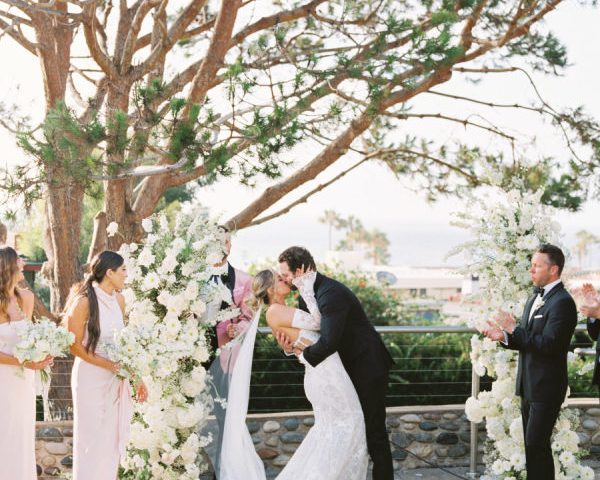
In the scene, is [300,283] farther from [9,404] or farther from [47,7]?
[47,7]

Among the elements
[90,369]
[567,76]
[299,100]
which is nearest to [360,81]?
[299,100]

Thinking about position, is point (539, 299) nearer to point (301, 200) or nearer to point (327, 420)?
point (327, 420)

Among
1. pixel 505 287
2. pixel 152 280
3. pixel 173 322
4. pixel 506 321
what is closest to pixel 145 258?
pixel 152 280

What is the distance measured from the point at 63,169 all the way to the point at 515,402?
3650mm

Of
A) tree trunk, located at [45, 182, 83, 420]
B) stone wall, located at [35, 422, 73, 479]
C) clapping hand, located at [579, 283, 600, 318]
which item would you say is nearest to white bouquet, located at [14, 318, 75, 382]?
stone wall, located at [35, 422, 73, 479]

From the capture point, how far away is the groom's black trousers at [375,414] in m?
5.31

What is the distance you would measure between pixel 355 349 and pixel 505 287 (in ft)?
4.07

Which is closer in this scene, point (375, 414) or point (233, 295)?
point (375, 414)

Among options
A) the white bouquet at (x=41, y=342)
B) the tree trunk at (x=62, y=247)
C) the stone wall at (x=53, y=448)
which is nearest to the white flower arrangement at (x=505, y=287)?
the white bouquet at (x=41, y=342)

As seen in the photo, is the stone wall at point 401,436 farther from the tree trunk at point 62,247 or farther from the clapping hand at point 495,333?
the tree trunk at point 62,247

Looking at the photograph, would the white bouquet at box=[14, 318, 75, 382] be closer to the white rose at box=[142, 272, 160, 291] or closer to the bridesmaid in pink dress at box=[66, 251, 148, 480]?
the bridesmaid in pink dress at box=[66, 251, 148, 480]

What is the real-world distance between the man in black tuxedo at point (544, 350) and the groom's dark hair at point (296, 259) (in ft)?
3.82

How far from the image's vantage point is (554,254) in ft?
17.8

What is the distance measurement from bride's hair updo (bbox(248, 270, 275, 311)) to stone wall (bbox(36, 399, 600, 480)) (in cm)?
142
